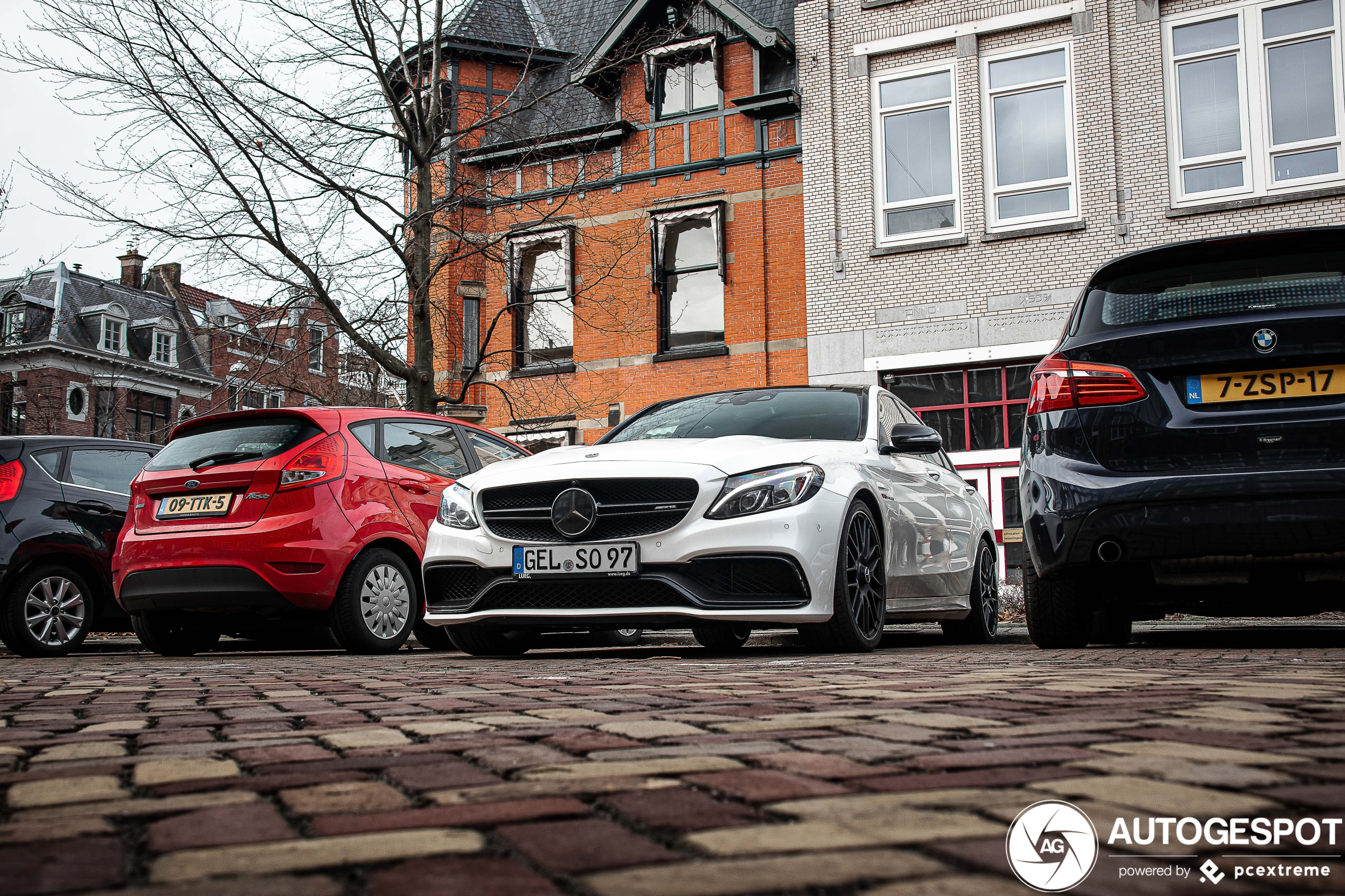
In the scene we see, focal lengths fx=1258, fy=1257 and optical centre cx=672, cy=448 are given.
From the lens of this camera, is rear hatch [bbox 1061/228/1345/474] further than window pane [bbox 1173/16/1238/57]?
No

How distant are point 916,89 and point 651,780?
17.4 metres

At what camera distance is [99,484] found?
9.11 m

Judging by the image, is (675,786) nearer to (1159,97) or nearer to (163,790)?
(163,790)

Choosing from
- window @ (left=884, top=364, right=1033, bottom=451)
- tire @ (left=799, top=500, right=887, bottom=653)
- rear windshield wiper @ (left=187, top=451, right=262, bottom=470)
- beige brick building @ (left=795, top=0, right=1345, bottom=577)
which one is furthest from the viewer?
window @ (left=884, top=364, right=1033, bottom=451)

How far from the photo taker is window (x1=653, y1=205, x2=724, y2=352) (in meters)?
20.1

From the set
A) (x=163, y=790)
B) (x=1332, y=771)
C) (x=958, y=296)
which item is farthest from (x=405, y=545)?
Answer: (x=958, y=296)

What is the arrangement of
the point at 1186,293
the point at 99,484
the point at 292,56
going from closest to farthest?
the point at 1186,293
the point at 99,484
the point at 292,56

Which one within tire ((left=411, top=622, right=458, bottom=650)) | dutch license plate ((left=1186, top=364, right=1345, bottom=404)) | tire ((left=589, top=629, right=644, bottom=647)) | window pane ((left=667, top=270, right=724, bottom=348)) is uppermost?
window pane ((left=667, top=270, right=724, bottom=348))

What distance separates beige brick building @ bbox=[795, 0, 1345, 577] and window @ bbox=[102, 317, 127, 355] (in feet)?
132

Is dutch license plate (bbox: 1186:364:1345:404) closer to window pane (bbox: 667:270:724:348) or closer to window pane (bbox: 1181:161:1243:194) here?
window pane (bbox: 1181:161:1243:194)

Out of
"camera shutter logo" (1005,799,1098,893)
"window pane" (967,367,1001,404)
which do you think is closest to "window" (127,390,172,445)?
"window pane" (967,367,1001,404)

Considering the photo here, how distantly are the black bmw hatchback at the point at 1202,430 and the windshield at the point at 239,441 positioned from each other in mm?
4488

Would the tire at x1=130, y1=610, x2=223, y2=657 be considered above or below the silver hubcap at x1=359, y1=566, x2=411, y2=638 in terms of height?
below

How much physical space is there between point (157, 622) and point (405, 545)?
1.74 metres
